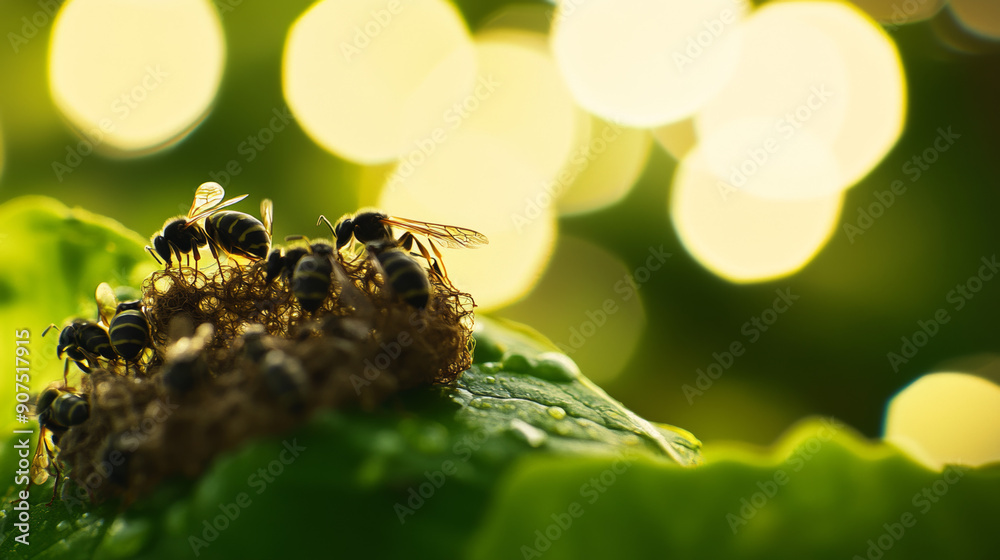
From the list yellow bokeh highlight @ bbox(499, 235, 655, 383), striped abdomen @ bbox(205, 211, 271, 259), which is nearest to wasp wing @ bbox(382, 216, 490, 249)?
striped abdomen @ bbox(205, 211, 271, 259)

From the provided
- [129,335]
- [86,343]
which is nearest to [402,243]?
[129,335]

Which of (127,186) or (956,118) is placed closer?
(956,118)

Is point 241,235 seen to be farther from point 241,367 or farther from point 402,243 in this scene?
point 241,367

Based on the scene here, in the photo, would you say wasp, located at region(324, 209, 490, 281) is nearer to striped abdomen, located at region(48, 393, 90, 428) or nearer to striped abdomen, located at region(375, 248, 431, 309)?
striped abdomen, located at region(375, 248, 431, 309)

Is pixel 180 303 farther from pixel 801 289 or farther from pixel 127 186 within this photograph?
pixel 801 289

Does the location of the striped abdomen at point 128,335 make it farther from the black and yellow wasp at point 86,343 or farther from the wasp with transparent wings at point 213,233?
the wasp with transparent wings at point 213,233

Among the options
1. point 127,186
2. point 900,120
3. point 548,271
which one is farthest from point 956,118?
point 127,186

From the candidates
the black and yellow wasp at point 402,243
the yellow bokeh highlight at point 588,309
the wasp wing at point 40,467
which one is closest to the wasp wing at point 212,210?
the black and yellow wasp at point 402,243
